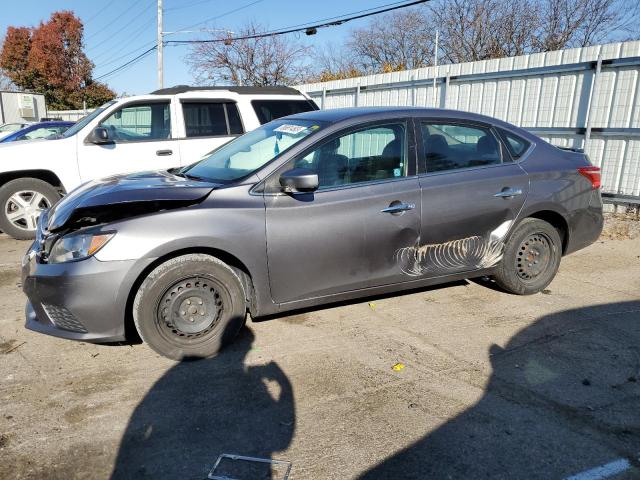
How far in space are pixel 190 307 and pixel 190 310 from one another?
0.07 ft

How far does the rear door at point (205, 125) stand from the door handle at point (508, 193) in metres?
4.27

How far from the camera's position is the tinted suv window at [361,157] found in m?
3.83

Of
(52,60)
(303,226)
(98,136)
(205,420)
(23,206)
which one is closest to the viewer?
(205,420)

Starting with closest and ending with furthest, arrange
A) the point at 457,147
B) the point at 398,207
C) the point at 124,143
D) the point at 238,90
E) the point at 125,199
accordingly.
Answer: the point at 125,199, the point at 398,207, the point at 457,147, the point at 124,143, the point at 238,90

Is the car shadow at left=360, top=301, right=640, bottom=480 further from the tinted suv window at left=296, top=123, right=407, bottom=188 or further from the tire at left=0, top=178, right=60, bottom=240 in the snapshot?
the tire at left=0, top=178, right=60, bottom=240

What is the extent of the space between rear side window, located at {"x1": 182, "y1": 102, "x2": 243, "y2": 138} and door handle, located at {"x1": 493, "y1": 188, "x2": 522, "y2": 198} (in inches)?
173

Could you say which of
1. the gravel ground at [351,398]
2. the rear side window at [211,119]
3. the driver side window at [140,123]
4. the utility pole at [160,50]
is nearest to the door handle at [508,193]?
the gravel ground at [351,398]

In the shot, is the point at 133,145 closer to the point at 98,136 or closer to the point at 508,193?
the point at 98,136

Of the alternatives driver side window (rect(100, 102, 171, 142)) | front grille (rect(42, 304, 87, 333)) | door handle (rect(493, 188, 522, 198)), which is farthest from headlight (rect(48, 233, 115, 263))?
driver side window (rect(100, 102, 171, 142))

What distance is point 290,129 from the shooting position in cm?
420

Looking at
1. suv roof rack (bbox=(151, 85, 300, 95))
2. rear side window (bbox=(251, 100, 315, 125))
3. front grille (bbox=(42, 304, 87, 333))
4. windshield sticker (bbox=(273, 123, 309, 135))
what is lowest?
front grille (bbox=(42, 304, 87, 333))

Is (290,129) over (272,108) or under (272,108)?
under

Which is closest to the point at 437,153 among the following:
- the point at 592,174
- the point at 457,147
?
the point at 457,147

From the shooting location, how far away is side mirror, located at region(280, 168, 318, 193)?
11.3ft
